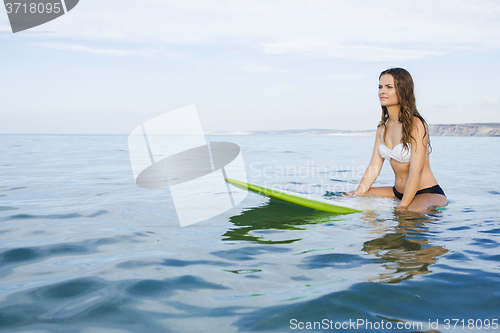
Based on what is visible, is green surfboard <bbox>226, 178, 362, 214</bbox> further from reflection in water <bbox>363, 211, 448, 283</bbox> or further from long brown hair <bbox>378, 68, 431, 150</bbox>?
long brown hair <bbox>378, 68, 431, 150</bbox>

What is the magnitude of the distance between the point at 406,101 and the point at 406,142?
1.51 ft

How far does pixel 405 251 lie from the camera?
98.3 inches

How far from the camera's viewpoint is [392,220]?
341cm

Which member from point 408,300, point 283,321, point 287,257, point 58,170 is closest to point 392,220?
point 287,257

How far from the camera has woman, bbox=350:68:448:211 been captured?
3719 millimetres

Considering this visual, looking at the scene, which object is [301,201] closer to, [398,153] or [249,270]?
[398,153]

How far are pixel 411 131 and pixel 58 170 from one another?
7.61 meters

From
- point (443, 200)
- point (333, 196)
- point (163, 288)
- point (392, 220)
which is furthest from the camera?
point (333, 196)

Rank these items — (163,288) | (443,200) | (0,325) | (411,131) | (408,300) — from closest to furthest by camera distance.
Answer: (0,325) < (408,300) < (163,288) < (411,131) < (443,200)

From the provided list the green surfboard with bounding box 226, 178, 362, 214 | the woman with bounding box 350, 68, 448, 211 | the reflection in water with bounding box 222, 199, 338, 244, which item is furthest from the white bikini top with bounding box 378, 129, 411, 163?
the reflection in water with bounding box 222, 199, 338, 244

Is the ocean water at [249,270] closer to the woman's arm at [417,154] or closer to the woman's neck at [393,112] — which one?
the woman's arm at [417,154]

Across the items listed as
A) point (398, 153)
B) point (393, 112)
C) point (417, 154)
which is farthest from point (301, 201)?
point (393, 112)

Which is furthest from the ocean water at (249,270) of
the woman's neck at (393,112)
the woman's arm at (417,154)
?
the woman's neck at (393,112)

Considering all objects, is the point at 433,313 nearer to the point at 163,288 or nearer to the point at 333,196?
the point at 163,288
